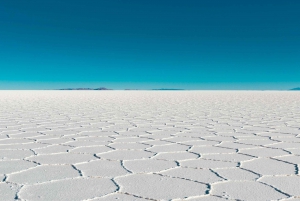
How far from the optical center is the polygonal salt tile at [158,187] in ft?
4.37

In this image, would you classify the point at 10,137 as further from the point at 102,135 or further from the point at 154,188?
the point at 154,188

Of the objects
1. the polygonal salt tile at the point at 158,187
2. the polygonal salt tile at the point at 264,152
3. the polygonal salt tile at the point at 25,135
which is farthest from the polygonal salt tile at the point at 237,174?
the polygonal salt tile at the point at 25,135

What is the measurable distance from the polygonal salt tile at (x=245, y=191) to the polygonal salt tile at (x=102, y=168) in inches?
18.3

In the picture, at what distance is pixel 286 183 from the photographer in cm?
147

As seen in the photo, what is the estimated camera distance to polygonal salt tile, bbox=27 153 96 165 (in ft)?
6.15

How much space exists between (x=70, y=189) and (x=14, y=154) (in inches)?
31.5

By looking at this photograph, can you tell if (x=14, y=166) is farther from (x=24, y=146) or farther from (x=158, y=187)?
(x=158, y=187)

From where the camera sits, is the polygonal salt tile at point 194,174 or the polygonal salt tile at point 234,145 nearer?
the polygonal salt tile at point 194,174

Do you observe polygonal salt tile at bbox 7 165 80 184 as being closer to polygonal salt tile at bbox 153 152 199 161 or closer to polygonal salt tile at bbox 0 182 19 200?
polygonal salt tile at bbox 0 182 19 200

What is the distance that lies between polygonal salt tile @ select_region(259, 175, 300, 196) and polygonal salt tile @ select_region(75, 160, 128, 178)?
2.06 feet

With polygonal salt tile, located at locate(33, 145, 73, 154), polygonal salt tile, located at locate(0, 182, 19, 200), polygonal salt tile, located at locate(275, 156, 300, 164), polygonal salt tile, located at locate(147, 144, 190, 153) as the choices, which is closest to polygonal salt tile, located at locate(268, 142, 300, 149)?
polygonal salt tile, located at locate(275, 156, 300, 164)

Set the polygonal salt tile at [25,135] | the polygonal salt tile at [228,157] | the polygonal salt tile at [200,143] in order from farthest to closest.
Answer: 1. the polygonal salt tile at [25,135]
2. the polygonal salt tile at [200,143]
3. the polygonal salt tile at [228,157]

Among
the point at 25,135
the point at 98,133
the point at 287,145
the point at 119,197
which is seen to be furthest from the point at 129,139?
the point at 119,197

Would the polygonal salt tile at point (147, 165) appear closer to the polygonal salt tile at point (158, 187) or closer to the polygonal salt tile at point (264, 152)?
A: the polygonal salt tile at point (158, 187)
